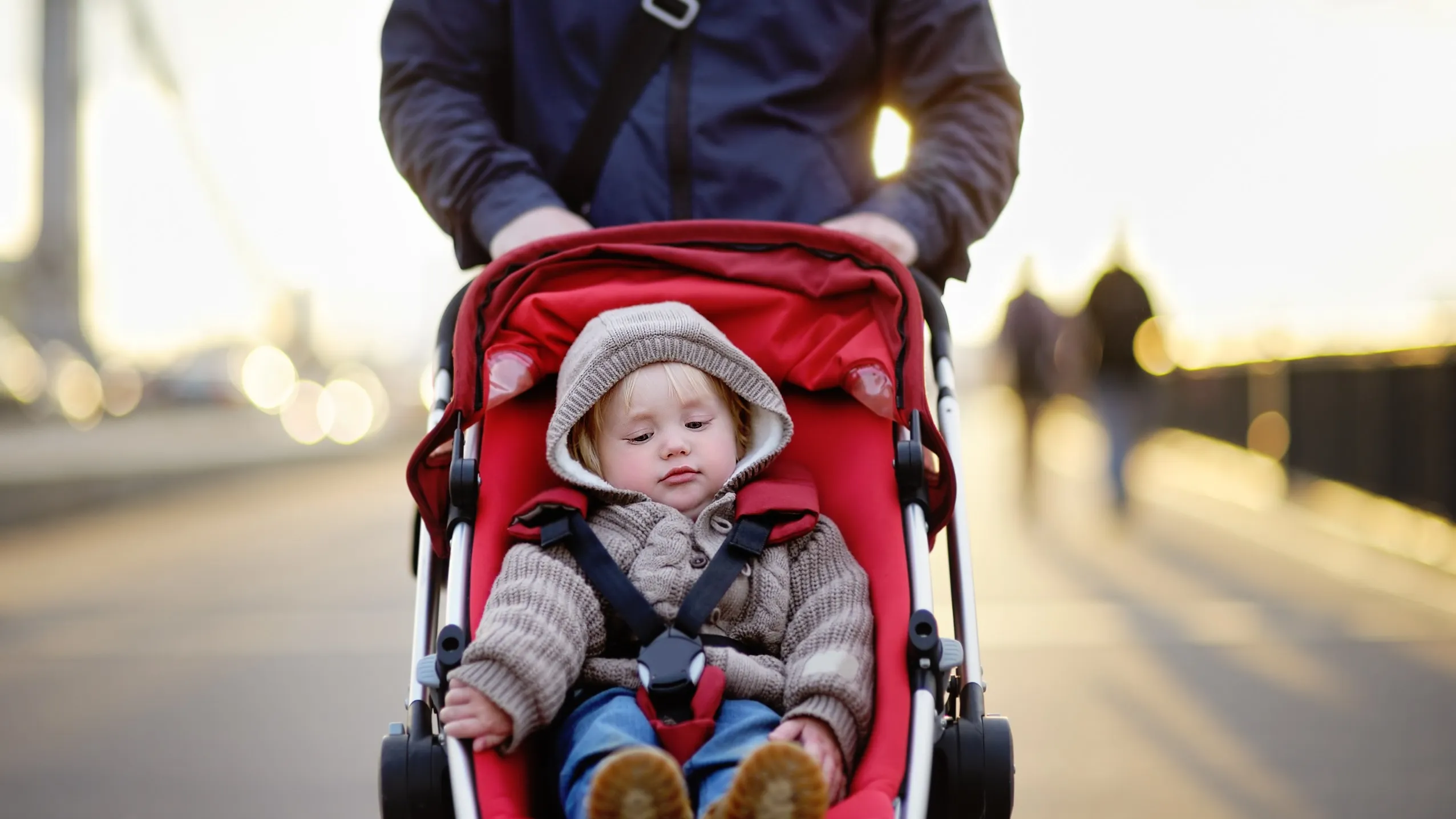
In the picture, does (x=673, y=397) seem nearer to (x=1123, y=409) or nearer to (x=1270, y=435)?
(x=1123, y=409)

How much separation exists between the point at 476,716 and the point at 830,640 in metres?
0.59

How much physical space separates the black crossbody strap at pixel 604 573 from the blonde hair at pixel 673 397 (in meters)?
0.21

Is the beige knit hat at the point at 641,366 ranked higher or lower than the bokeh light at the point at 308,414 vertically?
lower

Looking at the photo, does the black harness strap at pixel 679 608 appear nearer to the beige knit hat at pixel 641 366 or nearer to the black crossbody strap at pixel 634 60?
the beige knit hat at pixel 641 366

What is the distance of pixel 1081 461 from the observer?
62.4 feet

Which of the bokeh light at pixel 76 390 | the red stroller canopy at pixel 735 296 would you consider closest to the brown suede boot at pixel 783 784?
the red stroller canopy at pixel 735 296

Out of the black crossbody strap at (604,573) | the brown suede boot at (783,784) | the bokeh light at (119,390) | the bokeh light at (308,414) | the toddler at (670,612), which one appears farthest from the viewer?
the bokeh light at (119,390)

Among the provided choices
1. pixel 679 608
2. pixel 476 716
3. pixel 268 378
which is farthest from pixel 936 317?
pixel 268 378

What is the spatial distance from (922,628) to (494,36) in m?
1.58

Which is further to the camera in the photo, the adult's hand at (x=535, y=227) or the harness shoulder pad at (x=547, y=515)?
the adult's hand at (x=535, y=227)

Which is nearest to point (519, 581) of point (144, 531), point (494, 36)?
point (494, 36)

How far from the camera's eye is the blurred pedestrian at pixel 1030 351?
1165 centimetres

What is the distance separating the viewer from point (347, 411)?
28.2 metres

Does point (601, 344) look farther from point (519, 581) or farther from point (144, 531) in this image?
point (144, 531)
